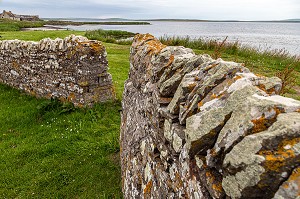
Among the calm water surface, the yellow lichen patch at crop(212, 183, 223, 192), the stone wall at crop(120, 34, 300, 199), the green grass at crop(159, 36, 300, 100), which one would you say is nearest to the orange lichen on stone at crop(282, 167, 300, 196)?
the stone wall at crop(120, 34, 300, 199)

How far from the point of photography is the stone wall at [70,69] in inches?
368

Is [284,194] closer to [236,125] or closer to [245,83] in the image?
[236,125]

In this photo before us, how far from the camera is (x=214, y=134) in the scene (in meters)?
2.28

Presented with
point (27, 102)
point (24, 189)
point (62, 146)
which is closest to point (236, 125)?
point (24, 189)

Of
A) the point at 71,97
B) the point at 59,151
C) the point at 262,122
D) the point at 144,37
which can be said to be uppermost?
the point at 144,37

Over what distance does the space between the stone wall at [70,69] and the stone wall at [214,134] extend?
17.7ft

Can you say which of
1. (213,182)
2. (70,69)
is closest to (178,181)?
(213,182)

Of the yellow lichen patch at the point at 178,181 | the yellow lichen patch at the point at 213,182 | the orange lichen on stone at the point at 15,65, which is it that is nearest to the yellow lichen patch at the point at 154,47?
the yellow lichen patch at the point at 178,181

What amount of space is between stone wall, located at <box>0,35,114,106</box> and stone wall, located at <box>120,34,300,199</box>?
5395 mm

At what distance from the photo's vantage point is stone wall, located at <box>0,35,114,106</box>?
9336mm

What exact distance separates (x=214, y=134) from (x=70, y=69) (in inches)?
321

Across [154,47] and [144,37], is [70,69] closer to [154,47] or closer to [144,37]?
[144,37]

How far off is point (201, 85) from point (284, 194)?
4.78 feet

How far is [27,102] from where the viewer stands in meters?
11.1
